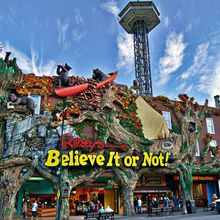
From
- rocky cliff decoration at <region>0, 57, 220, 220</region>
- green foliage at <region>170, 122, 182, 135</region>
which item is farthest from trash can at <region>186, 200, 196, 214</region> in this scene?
green foliage at <region>170, 122, 182, 135</region>

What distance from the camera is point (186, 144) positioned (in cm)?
3016

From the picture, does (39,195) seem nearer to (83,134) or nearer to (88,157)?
(83,134)

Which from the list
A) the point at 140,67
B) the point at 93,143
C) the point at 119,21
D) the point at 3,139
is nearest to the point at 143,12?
the point at 119,21

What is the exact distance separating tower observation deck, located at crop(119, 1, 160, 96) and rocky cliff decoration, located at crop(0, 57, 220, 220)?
1611cm

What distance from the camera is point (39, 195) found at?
28.4m

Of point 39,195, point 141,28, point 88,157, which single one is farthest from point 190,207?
point 141,28

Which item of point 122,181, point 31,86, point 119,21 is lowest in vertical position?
point 122,181

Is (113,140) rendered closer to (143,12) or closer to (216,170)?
(216,170)

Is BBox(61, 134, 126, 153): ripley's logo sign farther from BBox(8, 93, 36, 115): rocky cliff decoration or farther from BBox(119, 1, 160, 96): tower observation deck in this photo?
BBox(119, 1, 160, 96): tower observation deck

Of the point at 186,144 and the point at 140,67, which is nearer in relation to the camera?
the point at 186,144

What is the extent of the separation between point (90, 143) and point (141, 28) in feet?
114

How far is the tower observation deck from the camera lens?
48.5m

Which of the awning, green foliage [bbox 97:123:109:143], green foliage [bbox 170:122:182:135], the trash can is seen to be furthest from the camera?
green foliage [bbox 170:122:182:135]

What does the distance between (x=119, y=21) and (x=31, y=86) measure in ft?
110
